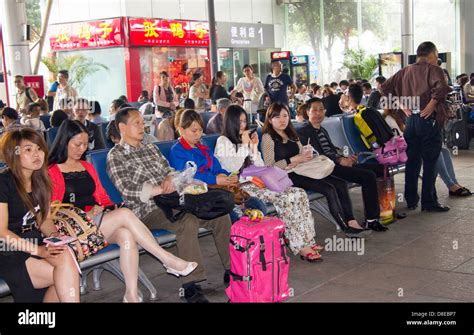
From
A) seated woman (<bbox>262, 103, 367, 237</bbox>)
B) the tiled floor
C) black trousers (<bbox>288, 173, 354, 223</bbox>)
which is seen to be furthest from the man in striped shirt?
black trousers (<bbox>288, 173, 354, 223</bbox>)

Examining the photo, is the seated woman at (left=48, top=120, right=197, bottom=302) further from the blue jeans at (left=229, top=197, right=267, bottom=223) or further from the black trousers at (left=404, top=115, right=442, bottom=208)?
the black trousers at (left=404, top=115, right=442, bottom=208)

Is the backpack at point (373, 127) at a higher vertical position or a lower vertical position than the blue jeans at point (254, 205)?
higher

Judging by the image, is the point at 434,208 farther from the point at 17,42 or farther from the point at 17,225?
the point at 17,42

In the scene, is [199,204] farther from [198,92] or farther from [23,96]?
[198,92]

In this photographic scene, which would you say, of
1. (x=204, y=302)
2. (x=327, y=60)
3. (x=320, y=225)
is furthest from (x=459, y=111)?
(x=327, y=60)

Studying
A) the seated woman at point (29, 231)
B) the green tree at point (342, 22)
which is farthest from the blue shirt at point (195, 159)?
the green tree at point (342, 22)

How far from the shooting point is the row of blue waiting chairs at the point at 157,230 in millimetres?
4555

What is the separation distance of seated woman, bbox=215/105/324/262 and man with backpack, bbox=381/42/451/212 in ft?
6.54

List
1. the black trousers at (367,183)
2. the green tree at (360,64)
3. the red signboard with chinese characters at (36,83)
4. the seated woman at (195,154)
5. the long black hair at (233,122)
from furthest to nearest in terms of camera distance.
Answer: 1. the green tree at (360,64)
2. the red signboard with chinese characters at (36,83)
3. the black trousers at (367,183)
4. the long black hair at (233,122)
5. the seated woman at (195,154)

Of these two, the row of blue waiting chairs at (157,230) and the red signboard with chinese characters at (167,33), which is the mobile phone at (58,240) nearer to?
the row of blue waiting chairs at (157,230)

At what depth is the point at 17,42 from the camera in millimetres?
14148

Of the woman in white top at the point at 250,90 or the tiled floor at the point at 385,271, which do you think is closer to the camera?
the tiled floor at the point at 385,271

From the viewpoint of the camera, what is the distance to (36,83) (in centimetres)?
1317

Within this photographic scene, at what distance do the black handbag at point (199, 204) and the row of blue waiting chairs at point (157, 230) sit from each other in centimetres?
21
